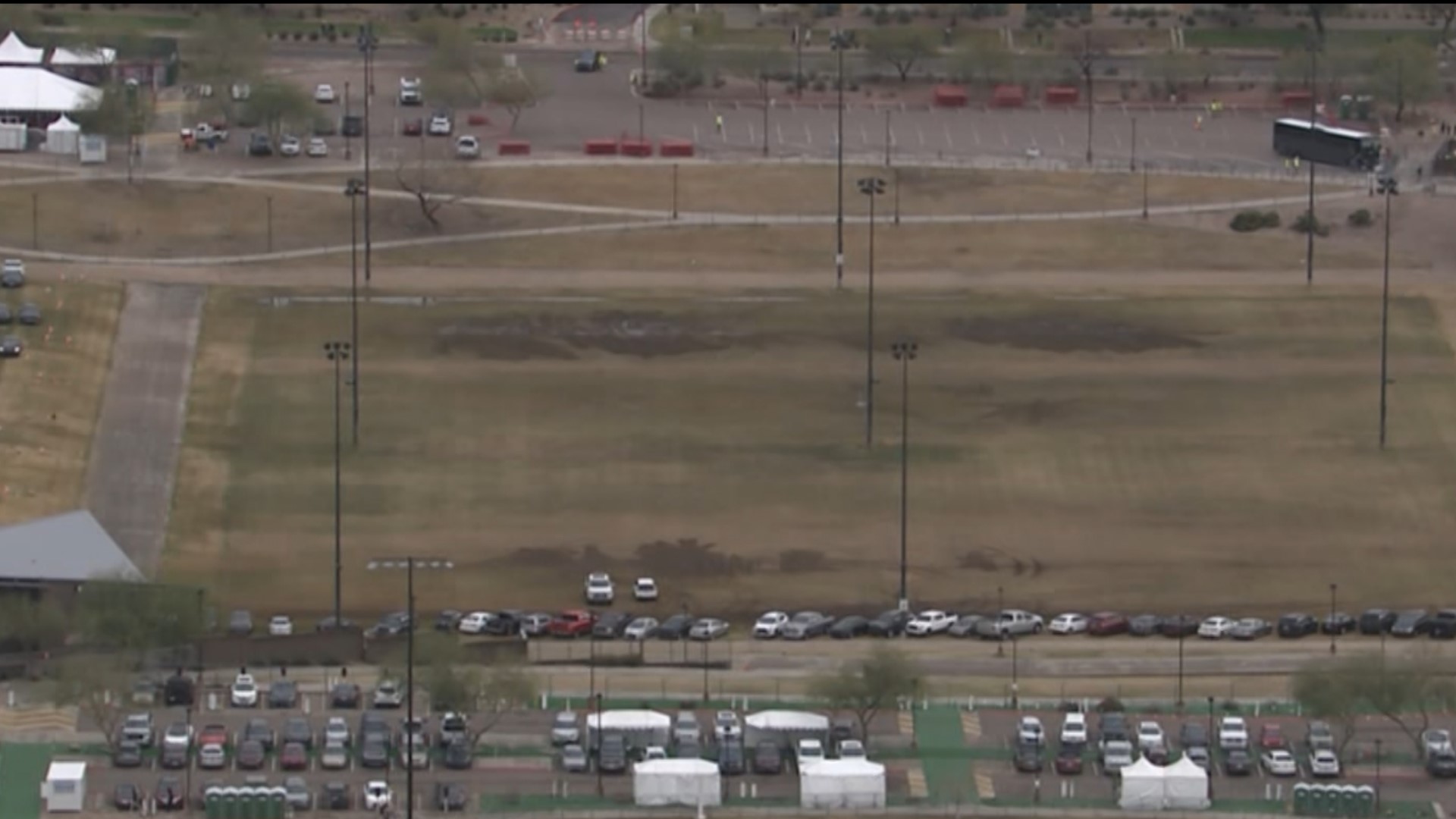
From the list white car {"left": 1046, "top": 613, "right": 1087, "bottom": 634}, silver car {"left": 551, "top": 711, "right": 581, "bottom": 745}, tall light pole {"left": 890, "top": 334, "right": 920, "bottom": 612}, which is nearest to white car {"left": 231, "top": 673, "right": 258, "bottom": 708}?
silver car {"left": 551, "top": 711, "right": 581, "bottom": 745}

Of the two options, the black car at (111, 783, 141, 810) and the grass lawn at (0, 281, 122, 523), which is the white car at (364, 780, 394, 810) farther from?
the grass lawn at (0, 281, 122, 523)

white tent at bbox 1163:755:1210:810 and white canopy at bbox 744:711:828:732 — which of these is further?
white canopy at bbox 744:711:828:732

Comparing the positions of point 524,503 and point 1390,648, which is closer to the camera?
point 1390,648

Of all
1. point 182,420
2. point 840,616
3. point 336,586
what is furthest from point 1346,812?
point 182,420

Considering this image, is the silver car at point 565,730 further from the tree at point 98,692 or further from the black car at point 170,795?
the tree at point 98,692

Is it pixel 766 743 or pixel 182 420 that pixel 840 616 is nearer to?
pixel 766 743

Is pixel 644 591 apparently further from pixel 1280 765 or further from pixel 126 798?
pixel 126 798
